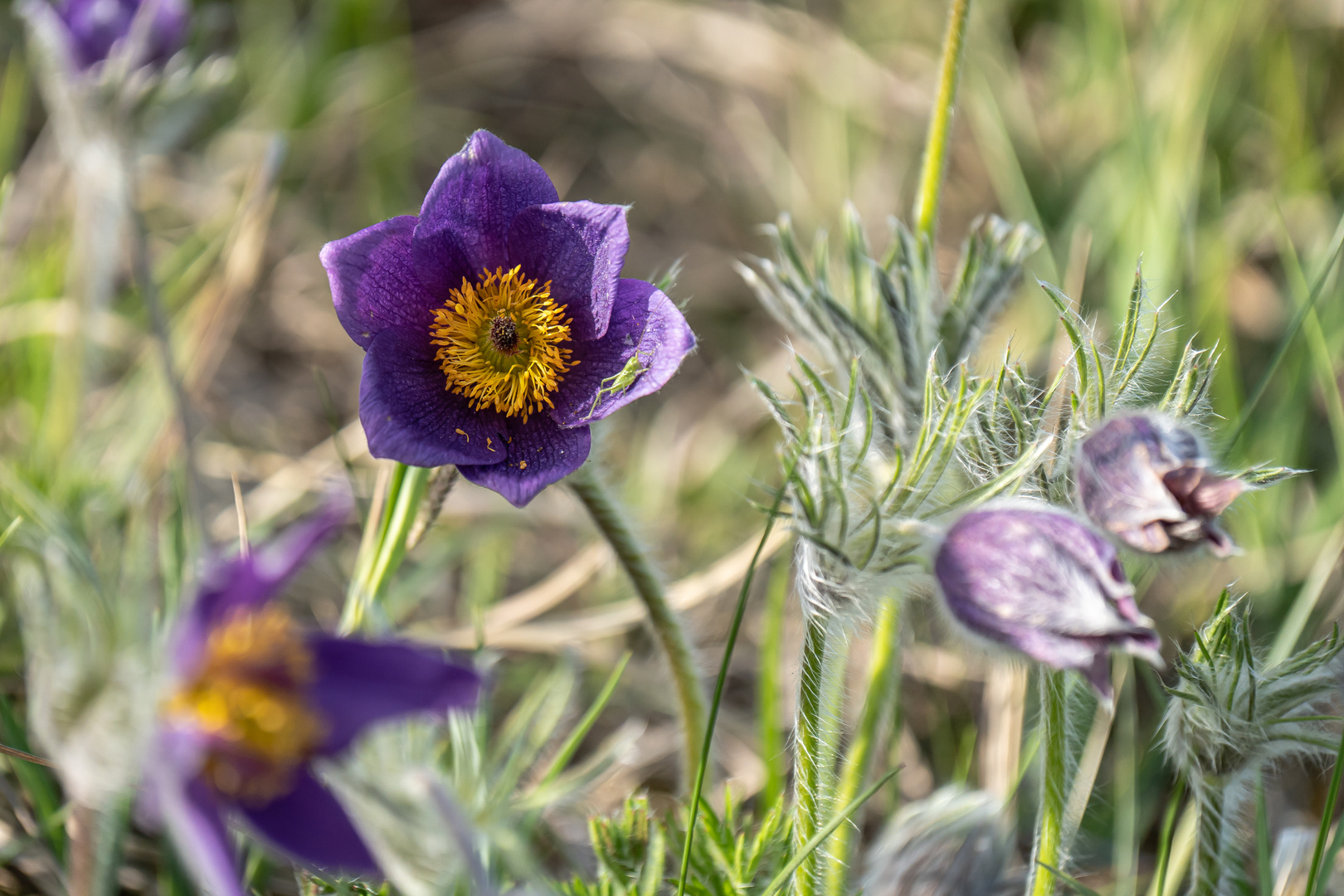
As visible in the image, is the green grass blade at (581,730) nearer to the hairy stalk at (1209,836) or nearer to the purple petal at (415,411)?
the purple petal at (415,411)

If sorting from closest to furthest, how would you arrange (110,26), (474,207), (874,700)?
(474,207)
(874,700)
(110,26)

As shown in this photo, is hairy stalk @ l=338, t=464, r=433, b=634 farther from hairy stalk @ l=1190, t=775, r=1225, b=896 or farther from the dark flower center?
hairy stalk @ l=1190, t=775, r=1225, b=896

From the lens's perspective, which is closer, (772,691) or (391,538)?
(391,538)

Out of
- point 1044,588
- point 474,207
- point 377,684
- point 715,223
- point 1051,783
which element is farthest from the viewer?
point 715,223

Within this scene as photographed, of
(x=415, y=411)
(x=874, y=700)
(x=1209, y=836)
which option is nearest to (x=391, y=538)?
(x=415, y=411)

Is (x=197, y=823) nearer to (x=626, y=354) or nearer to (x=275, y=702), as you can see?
(x=275, y=702)

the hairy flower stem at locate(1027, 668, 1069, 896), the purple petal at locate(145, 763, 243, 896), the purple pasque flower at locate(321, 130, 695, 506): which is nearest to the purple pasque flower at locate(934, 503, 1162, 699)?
the hairy flower stem at locate(1027, 668, 1069, 896)

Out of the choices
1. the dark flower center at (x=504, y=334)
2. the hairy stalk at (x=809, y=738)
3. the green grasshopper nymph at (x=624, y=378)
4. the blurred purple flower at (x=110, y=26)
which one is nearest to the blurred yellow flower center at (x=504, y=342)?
the dark flower center at (x=504, y=334)
